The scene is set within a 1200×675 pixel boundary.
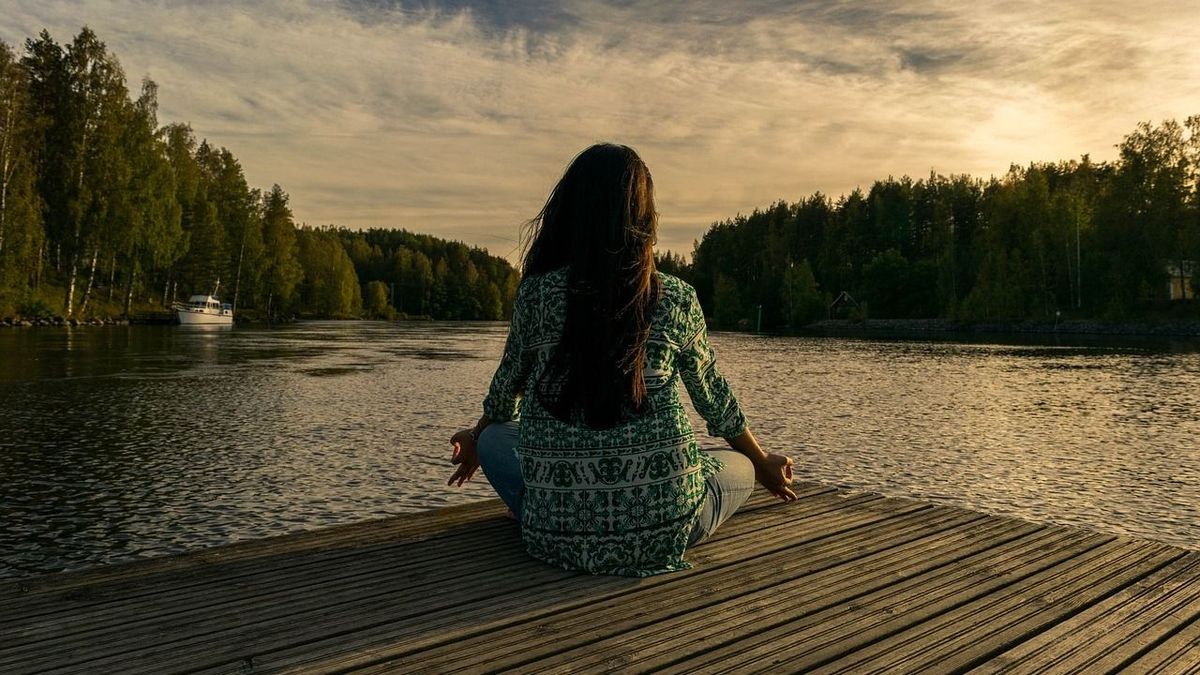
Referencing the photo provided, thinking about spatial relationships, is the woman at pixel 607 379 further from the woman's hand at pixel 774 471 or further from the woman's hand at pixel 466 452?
the woman's hand at pixel 466 452

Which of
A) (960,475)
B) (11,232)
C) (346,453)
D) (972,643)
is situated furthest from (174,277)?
(972,643)

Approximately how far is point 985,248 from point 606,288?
102102mm

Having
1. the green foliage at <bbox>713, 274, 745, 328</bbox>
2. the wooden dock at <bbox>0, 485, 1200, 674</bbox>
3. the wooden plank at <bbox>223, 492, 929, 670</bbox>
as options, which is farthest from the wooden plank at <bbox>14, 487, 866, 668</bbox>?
the green foliage at <bbox>713, 274, 745, 328</bbox>

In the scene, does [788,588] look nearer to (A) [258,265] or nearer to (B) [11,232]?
(B) [11,232]

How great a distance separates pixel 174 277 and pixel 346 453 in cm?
7464

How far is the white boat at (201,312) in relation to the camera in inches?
2645

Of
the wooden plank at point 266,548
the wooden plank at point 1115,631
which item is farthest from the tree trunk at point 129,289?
the wooden plank at point 1115,631

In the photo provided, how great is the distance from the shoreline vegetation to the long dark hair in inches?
2204

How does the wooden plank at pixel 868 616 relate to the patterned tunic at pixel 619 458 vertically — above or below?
below

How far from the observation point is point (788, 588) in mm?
3994

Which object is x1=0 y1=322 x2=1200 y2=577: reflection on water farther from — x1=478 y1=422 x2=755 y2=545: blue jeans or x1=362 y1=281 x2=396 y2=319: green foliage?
x1=362 y1=281 x2=396 y2=319: green foliage

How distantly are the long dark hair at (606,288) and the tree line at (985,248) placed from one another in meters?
81.0

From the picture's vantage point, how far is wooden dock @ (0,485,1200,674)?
3.14 metres

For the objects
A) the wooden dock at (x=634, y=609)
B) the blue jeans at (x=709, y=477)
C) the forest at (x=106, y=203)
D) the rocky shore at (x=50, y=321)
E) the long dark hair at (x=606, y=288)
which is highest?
the forest at (x=106, y=203)
